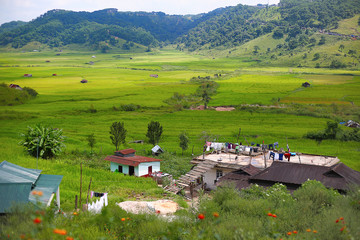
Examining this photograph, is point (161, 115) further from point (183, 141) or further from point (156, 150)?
point (156, 150)

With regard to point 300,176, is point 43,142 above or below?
below

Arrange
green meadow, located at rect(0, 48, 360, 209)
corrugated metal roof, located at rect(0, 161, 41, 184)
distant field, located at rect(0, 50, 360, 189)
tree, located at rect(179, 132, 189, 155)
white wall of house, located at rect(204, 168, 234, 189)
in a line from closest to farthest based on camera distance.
→ corrugated metal roof, located at rect(0, 161, 41, 184) < white wall of house, located at rect(204, 168, 234, 189) < green meadow, located at rect(0, 48, 360, 209) < tree, located at rect(179, 132, 189, 155) < distant field, located at rect(0, 50, 360, 189)

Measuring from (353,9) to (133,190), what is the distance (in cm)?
19542

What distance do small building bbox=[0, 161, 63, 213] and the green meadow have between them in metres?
2.26

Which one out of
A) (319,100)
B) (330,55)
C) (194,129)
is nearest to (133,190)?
(194,129)

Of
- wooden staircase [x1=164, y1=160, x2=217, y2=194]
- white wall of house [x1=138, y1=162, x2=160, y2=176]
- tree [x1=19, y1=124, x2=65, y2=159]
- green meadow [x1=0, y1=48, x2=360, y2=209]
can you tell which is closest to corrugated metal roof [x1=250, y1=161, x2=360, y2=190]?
wooden staircase [x1=164, y1=160, x2=217, y2=194]

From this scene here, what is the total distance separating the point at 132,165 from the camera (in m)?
30.0

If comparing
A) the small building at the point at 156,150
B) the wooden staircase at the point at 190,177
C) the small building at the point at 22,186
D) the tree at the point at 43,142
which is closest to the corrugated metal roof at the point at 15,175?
the small building at the point at 22,186

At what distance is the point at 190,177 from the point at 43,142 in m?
15.0

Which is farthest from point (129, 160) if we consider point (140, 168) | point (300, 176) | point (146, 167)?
point (300, 176)

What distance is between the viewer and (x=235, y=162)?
2934 centimetres

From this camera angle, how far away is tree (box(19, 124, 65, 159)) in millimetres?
32625

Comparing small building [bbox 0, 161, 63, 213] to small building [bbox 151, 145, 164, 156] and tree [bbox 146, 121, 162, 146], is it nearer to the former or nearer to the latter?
small building [bbox 151, 145, 164, 156]

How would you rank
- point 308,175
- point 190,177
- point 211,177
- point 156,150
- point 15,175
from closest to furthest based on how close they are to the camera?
point 15,175 < point 308,175 < point 190,177 < point 211,177 < point 156,150
